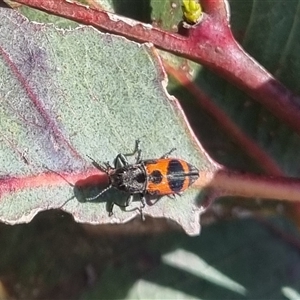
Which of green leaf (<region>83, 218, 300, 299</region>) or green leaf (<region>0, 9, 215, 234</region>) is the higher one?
green leaf (<region>0, 9, 215, 234</region>)

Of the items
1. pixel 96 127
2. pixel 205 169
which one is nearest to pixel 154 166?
pixel 205 169

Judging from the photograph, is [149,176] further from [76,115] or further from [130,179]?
[76,115]

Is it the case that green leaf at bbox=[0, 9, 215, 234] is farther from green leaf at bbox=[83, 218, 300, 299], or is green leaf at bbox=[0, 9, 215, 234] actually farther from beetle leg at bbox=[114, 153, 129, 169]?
green leaf at bbox=[83, 218, 300, 299]

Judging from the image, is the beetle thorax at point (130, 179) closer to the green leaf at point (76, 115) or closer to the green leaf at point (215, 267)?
the green leaf at point (76, 115)

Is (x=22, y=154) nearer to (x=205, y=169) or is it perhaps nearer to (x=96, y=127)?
(x=96, y=127)

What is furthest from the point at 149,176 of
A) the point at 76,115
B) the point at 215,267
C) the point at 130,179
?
the point at 215,267

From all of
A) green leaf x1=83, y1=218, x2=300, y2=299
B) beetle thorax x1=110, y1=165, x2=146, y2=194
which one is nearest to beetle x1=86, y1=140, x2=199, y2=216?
beetle thorax x1=110, y1=165, x2=146, y2=194
